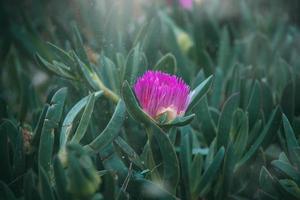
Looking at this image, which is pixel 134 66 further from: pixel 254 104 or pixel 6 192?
pixel 6 192

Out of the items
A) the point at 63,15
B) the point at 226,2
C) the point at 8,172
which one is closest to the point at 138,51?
the point at 8,172

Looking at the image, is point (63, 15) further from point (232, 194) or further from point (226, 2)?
point (232, 194)

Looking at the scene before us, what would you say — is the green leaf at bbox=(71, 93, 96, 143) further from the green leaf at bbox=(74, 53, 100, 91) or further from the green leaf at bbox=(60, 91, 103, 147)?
the green leaf at bbox=(74, 53, 100, 91)

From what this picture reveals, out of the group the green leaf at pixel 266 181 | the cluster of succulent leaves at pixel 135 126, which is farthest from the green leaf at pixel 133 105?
the green leaf at pixel 266 181

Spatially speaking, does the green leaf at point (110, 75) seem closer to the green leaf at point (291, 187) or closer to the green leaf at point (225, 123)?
the green leaf at point (225, 123)

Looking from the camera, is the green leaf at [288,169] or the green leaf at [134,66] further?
the green leaf at [134,66]

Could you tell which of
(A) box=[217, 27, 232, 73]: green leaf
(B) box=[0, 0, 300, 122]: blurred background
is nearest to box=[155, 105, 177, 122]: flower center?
(B) box=[0, 0, 300, 122]: blurred background
